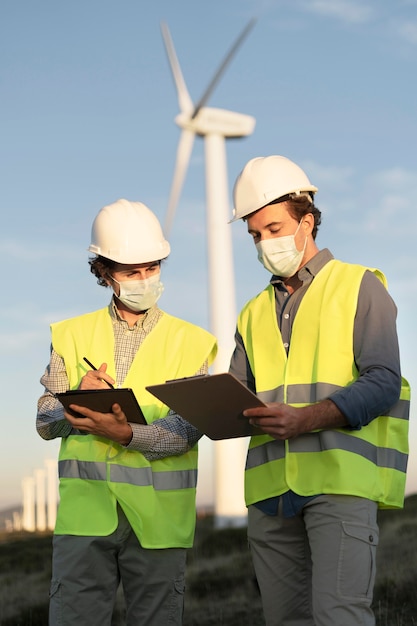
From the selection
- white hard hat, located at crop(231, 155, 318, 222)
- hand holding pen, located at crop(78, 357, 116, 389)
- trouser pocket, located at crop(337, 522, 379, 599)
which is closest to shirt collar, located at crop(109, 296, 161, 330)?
hand holding pen, located at crop(78, 357, 116, 389)

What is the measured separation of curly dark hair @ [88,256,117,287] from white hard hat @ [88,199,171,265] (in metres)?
0.07

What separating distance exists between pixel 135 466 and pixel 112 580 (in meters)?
0.69

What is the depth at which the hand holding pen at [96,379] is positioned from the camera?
6.04 meters

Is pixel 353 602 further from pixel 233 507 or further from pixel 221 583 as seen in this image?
pixel 233 507

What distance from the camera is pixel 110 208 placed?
6.77 meters

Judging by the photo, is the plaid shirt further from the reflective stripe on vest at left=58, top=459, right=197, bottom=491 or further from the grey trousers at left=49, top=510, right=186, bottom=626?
the grey trousers at left=49, top=510, right=186, bottom=626

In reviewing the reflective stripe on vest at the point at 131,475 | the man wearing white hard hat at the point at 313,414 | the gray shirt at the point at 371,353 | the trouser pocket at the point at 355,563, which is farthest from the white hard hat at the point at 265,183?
the trouser pocket at the point at 355,563

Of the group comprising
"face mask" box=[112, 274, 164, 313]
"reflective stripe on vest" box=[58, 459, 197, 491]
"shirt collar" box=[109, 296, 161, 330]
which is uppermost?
"face mask" box=[112, 274, 164, 313]

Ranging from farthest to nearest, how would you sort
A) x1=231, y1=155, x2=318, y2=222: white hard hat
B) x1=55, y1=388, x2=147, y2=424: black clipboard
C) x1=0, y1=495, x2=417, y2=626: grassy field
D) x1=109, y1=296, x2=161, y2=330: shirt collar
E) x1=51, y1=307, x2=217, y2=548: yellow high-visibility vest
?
x1=0, y1=495, x2=417, y2=626: grassy field → x1=109, y1=296, x2=161, y2=330: shirt collar → x1=51, y1=307, x2=217, y2=548: yellow high-visibility vest → x1=231, y1=155, x2=318, y2=222: white hard hat → x1=55, y1=388, x2=147, y2=424: black clipboard

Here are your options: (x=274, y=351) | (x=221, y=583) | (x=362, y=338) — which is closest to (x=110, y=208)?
(x=274, y=351)

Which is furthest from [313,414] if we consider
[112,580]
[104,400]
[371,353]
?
[112,580]

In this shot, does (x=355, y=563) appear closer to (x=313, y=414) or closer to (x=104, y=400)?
(x=313, y=414)

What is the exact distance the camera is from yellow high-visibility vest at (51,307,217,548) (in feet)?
19.9

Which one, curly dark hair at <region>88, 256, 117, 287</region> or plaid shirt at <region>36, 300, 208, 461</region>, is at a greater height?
curly dark hair at <region>88, 256, 117, 287</region>
